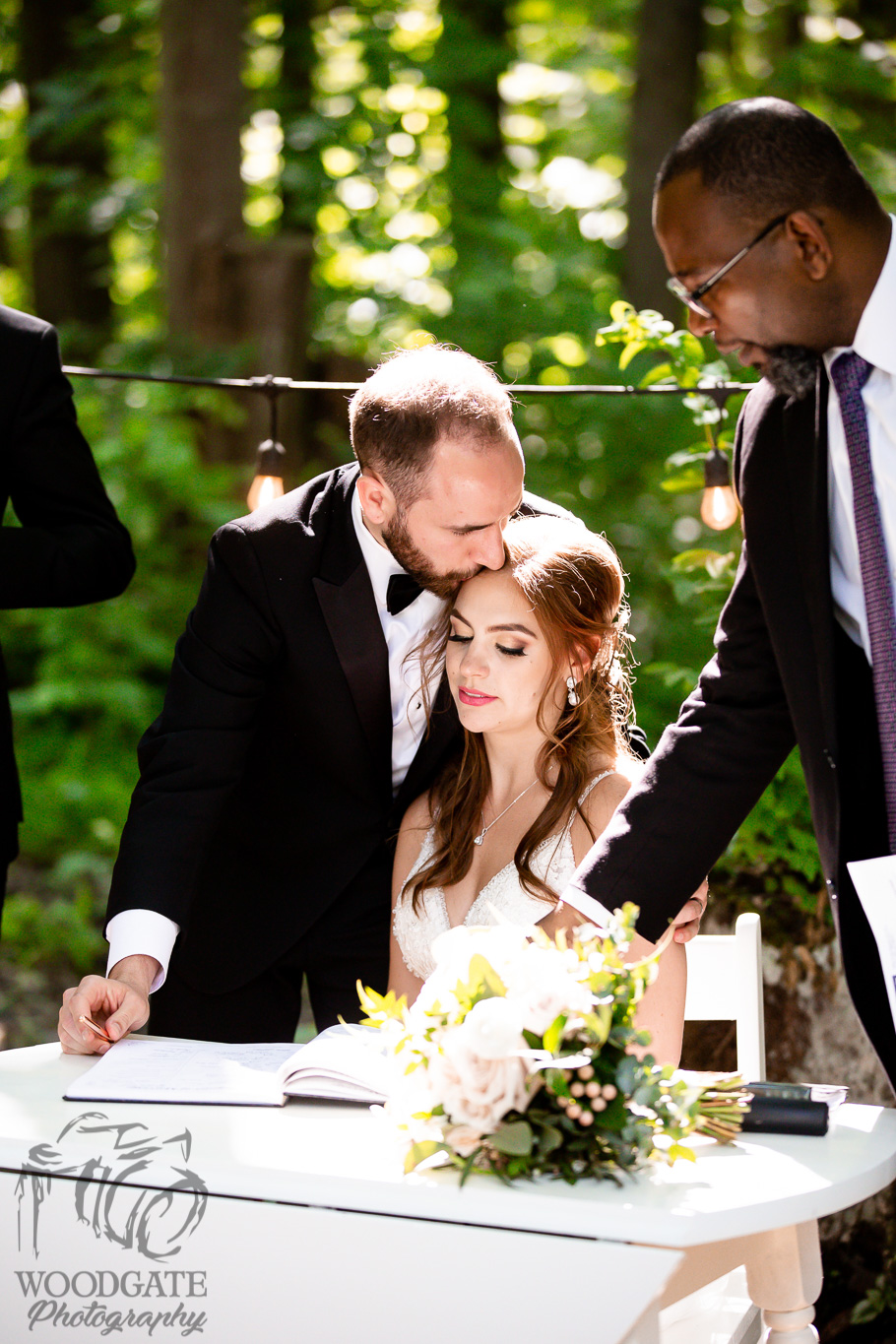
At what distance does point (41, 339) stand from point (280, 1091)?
5.35 feet

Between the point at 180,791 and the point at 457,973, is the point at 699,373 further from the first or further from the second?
the point at 457,973

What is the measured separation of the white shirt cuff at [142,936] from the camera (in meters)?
2.26

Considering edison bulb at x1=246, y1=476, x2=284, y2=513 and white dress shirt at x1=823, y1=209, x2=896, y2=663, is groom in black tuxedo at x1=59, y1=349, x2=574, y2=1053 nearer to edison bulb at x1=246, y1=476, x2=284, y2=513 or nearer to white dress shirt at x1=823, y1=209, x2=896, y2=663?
edison bulb at x1=246, y1=476, x2=284, y2=513

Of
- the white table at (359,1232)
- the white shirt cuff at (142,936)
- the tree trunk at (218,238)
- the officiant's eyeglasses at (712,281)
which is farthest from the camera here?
the tree trunk at (218,238)

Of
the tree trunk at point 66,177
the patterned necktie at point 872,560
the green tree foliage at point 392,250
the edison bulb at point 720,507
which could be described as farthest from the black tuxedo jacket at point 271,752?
the tree trunk at point 66,177

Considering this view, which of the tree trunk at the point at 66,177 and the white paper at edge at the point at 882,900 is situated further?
the tree trunk at the point at 66,177

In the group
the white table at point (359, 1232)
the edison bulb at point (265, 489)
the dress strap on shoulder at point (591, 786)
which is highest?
the edison bulb at point (265, 489)

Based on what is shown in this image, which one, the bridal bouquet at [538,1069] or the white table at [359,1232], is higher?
the bridal bouquet at [538,1069]

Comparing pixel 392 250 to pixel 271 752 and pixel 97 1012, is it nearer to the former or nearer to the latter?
pixel 271 752

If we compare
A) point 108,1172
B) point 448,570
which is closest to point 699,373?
point 448,570

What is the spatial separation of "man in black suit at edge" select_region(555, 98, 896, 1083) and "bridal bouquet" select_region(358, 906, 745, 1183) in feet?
1.64

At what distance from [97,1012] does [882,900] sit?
48.0 inches

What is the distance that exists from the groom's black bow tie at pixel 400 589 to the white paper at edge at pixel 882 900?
110 centimetres

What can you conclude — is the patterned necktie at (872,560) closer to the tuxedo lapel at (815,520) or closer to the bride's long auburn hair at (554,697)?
the tuxedo lapel at (815,520)
